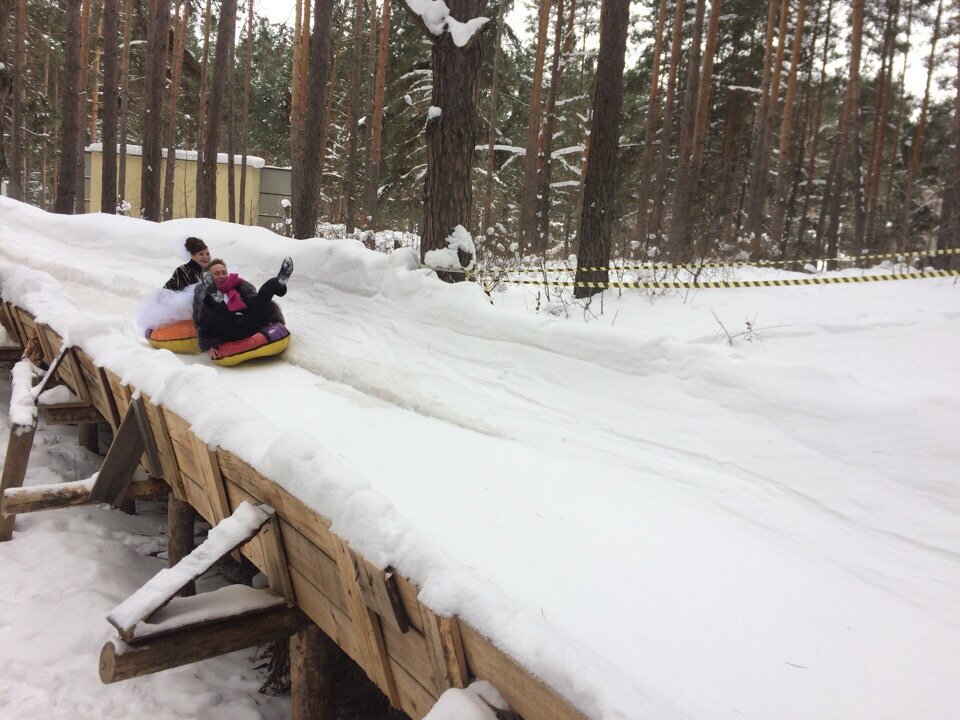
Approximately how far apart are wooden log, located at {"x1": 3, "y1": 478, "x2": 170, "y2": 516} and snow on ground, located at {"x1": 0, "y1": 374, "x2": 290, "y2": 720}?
414mm

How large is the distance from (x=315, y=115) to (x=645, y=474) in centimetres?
915

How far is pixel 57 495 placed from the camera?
13.9ft

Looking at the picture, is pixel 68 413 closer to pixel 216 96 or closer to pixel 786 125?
pixel 216 96

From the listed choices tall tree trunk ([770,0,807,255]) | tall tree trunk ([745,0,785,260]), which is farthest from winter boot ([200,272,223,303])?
tall tree trunk ([770,0,807,255])

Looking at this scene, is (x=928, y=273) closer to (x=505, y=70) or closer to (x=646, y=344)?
(x=646, y=344)

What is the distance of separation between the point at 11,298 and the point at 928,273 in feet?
37.2

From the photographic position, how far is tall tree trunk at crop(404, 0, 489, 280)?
268 inches

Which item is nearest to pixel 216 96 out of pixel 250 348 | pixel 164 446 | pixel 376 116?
pixel 376 116

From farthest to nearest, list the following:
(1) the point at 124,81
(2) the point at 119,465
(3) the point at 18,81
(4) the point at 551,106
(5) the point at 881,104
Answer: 1. (1) the point at 124,81
2. (5) the point at 881,104
3. (4) the point at 551,106
4. (3) the point at 18,81
5. (2) the point at 119,465

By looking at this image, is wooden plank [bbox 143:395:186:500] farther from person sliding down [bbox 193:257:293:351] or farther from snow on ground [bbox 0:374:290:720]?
person sliding down [bbox 193:257:293:351]

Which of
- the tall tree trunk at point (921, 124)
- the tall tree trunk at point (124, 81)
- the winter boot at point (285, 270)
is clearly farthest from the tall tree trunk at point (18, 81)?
the tall tree trunk at point (921, 124)

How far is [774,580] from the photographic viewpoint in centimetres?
277

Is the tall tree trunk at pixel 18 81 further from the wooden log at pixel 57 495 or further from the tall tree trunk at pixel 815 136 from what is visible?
the tall tree trunk at pixel 815 136

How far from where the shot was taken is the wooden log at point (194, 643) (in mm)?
2496
